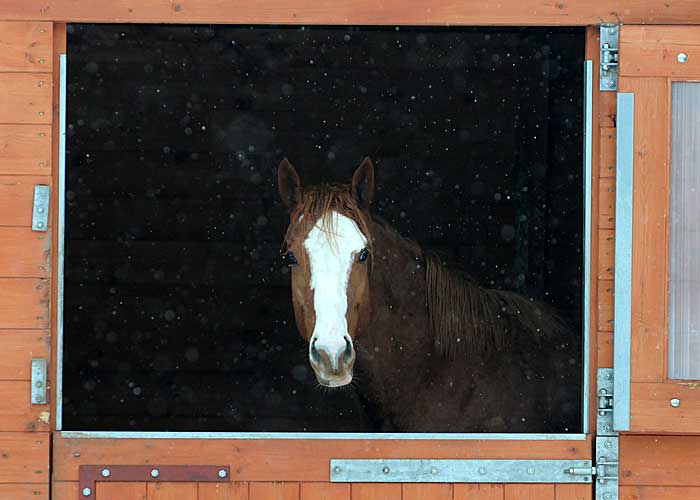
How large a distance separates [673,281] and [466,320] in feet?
3.37

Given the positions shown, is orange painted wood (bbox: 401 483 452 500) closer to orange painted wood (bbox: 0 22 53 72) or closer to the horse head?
the horse head

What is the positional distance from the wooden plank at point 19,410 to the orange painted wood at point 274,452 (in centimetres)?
9

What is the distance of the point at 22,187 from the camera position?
289cm

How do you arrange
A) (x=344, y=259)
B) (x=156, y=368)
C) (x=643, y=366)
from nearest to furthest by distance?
(x=643, y=366) < (x=344, y=259) < (x=156, y=368)

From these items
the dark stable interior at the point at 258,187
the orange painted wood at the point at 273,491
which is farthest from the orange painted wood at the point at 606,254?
the dark stable interior at the point at 258,187

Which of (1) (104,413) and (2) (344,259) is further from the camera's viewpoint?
(1) (104,413)

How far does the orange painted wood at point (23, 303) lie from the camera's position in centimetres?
289

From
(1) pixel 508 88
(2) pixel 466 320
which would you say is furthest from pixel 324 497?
(1) pixel 508 88

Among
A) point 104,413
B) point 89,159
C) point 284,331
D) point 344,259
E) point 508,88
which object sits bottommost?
point 104,413

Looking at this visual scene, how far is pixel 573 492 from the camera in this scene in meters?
2.95

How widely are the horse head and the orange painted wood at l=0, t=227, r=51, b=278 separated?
905 mm

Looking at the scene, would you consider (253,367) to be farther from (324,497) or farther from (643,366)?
(643,366)

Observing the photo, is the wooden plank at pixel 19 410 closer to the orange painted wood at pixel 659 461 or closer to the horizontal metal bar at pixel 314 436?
the horizontal metal bar at pixel 314 436

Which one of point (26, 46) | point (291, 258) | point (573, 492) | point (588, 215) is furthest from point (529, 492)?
point (26, 46)
